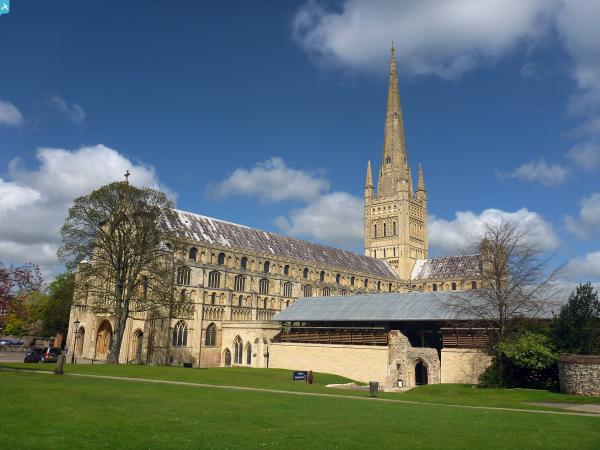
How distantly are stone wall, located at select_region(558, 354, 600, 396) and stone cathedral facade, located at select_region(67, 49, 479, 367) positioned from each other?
1187 inches

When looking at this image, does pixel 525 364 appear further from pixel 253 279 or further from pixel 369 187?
pixel 369 187

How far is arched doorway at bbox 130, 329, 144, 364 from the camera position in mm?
55544

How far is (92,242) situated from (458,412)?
109 ft

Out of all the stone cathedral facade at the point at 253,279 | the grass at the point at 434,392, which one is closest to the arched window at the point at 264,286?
the stone cathedral facade at the point at 253,279

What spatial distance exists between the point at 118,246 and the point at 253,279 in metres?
25.8

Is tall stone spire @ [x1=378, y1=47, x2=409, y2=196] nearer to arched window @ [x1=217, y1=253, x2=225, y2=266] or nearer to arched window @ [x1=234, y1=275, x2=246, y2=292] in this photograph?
arched window @ [x1=234, y1=275, x2=246, y2=292]

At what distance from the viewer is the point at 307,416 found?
17.3 meters

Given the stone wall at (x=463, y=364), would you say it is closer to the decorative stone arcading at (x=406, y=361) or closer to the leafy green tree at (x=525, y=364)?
the decorative stone arcading at (x=406, y=361)

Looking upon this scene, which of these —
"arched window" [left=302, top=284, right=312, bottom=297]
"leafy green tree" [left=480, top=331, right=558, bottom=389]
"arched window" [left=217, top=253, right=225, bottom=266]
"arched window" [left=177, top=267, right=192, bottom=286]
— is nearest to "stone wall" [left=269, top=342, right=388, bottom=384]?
"leafy green tree" [left=480, top=331, right=558, bottom=389]

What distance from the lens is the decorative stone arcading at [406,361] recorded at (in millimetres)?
42566

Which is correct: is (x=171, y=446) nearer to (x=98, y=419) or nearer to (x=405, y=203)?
(x=98, y=419)

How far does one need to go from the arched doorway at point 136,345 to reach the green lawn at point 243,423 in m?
34.1

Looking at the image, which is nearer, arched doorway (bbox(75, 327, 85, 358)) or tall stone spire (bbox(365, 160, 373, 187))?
arched doorway (bbox(75, 327, 85, 358))

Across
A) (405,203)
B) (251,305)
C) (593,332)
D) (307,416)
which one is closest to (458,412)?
(307,416)
